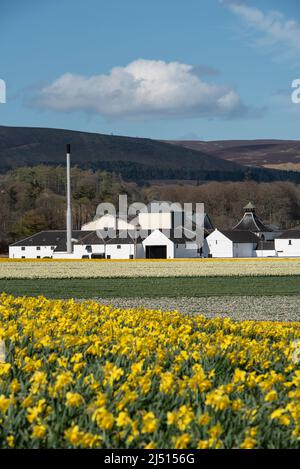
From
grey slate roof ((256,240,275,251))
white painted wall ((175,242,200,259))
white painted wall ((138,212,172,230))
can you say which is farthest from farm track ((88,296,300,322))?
white painted wall ((138,212,172,230))

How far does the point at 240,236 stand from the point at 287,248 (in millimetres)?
6270

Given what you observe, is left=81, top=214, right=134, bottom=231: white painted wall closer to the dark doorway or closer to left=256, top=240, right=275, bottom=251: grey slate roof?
the dark doorway

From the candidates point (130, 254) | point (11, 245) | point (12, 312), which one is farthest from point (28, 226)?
point (12, 312)

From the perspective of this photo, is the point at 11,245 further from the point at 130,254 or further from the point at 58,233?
the point at 130,254

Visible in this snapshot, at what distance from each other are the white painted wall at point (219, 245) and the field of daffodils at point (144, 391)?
293 feet

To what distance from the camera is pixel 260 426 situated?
5598mm

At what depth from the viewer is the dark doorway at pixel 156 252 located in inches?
3474

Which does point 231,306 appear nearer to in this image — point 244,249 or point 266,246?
point 244,249

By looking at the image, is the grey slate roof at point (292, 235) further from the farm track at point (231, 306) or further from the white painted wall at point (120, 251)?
the farm track at point (231, 306)

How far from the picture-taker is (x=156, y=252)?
88875mm

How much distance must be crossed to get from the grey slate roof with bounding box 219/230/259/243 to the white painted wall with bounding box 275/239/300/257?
119 inches

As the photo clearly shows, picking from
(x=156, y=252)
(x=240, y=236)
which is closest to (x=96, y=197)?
(x=240, y=236)

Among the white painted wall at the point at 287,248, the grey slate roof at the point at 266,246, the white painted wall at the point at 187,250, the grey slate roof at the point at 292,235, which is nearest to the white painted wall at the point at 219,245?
the grey slate roof at the point at 266,246

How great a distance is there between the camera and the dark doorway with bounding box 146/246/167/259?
88250 mm
